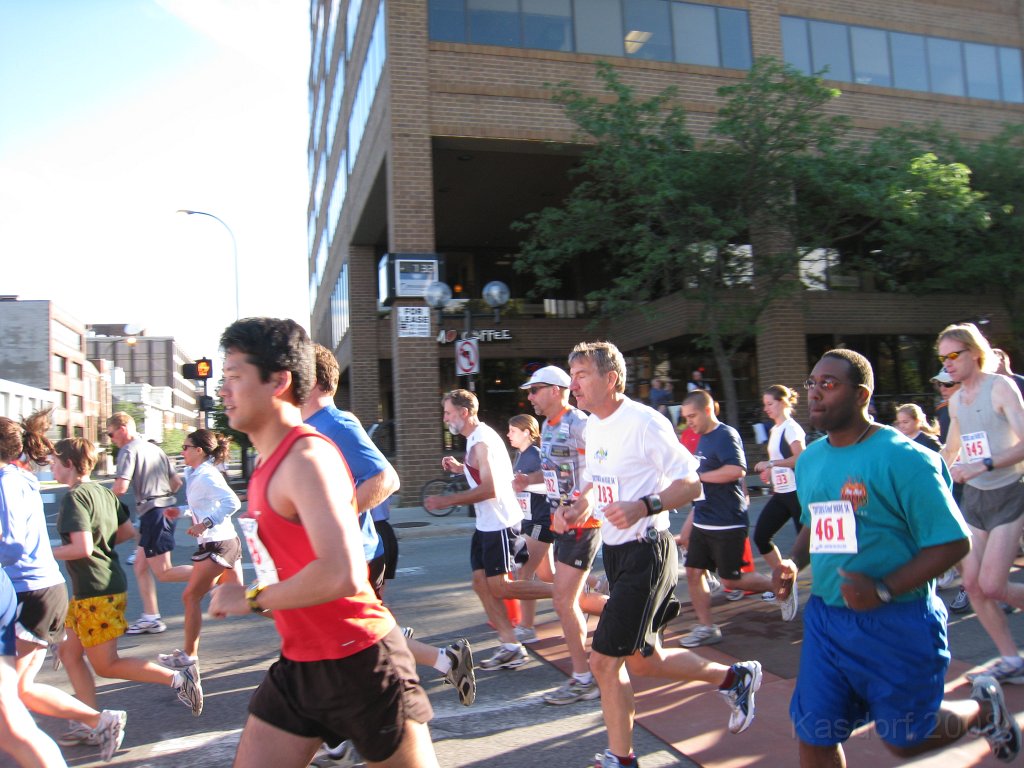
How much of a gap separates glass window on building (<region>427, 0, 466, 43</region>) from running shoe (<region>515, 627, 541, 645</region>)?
15.3 metres

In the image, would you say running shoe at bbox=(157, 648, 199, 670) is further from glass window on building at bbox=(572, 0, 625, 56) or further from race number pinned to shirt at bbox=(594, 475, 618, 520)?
glass window on building at bbox=(572, 0, 625, 56)

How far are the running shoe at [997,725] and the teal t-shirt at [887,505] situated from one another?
649 millimetres

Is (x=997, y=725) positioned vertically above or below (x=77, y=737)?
above

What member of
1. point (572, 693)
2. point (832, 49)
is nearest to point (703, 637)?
point (572, 693)

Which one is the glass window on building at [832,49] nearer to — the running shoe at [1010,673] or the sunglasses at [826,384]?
the running shoe at [1010,673]

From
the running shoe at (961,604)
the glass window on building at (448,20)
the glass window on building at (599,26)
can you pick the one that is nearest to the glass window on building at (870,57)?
the glass window on building at (599,26)

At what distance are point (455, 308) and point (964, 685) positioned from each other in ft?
65.1

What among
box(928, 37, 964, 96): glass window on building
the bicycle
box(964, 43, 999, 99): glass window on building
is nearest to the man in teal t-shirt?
the bicycle

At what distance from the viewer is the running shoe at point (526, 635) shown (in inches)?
245

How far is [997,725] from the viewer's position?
3.00m

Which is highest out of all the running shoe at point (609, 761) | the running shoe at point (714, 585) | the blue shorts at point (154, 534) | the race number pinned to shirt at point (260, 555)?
the race number pinned to shirt at point (260, 555)

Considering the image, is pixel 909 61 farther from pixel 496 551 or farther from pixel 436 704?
pixel 436 704

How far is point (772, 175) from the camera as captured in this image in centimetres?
1773

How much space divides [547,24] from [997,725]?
1863 cm
